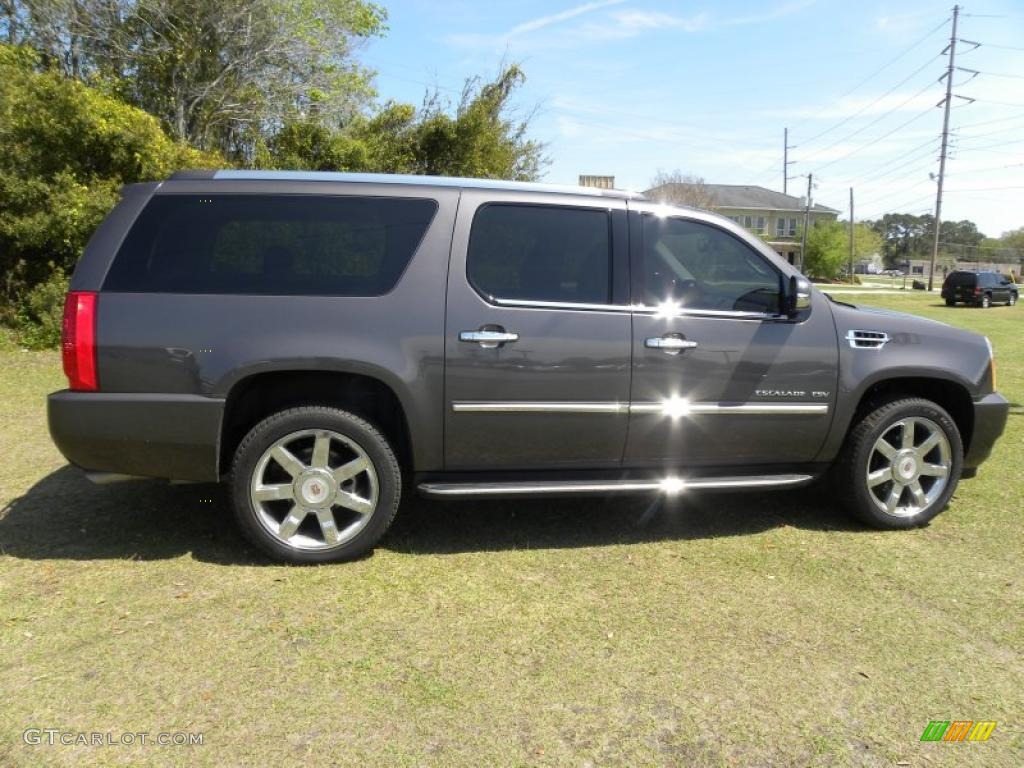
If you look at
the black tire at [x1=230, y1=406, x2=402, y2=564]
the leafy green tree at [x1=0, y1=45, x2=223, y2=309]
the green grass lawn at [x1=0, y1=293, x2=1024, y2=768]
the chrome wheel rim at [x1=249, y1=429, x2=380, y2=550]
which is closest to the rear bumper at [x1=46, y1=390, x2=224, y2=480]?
the black tire at [x1=230, y1=406, x2=402, y2=564]

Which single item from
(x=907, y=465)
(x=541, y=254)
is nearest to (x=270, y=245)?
(x=541, y=254)

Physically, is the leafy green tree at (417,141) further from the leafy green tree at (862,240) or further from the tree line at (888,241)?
the leafy green tree at (862,240)

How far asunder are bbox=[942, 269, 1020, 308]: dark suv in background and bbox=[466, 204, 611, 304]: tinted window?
31.7m

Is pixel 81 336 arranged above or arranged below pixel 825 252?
below

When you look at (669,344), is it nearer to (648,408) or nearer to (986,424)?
(648,408)

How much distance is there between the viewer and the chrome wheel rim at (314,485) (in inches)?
139

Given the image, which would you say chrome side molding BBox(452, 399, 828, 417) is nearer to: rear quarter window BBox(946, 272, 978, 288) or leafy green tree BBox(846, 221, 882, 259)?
rear quarter window BBox(946, 272, 978, 288)

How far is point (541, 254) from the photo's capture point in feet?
12.2

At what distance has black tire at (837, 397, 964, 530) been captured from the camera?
13.4 ft

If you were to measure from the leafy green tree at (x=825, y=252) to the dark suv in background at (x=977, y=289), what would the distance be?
1345 inches

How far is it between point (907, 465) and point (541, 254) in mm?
2419

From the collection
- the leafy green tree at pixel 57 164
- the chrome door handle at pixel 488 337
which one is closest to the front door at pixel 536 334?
the chrome door handle at pixel 488 337

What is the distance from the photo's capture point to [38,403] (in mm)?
6980

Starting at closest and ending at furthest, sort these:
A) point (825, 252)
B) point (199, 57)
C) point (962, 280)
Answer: point (199, 57)
point (962, 280)
point (825, 252)
